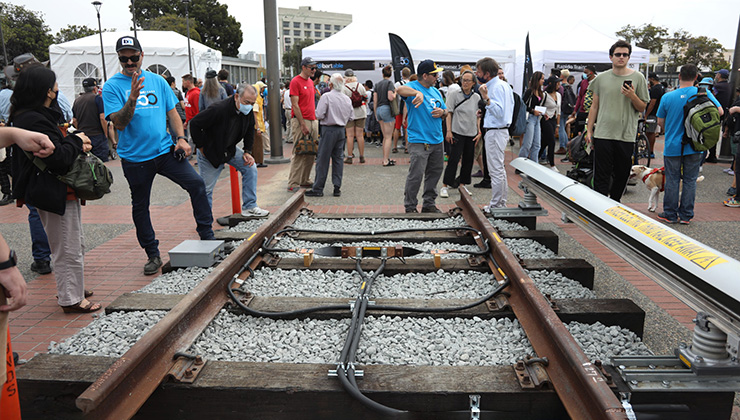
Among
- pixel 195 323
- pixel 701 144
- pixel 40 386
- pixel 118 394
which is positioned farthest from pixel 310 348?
pixel 701 144

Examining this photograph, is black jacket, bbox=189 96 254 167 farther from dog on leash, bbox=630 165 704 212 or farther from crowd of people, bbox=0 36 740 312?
dog on leash, bbox=630 165 704 212

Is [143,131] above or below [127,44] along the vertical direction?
below

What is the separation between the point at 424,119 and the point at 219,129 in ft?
8.65

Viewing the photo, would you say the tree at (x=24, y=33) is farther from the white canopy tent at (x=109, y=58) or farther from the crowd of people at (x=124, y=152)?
the crowd of people at (x=124, y=152)

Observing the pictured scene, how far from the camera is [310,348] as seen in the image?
9.95 ft

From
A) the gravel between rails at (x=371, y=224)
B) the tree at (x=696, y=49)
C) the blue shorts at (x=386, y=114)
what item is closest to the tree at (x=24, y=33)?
the blue shorts at (x=386, y=114)

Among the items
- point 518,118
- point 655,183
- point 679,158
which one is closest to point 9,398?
point 679,158

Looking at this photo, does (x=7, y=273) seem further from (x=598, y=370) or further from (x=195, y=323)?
(x=598, y=370)

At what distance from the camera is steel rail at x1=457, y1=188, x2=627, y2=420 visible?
2.13m

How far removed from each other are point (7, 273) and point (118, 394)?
2.28 feet

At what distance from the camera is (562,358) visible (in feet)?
8.30

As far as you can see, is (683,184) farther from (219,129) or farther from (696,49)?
(696,49)

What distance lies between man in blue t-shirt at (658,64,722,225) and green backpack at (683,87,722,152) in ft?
0.33

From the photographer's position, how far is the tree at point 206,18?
204 ft
